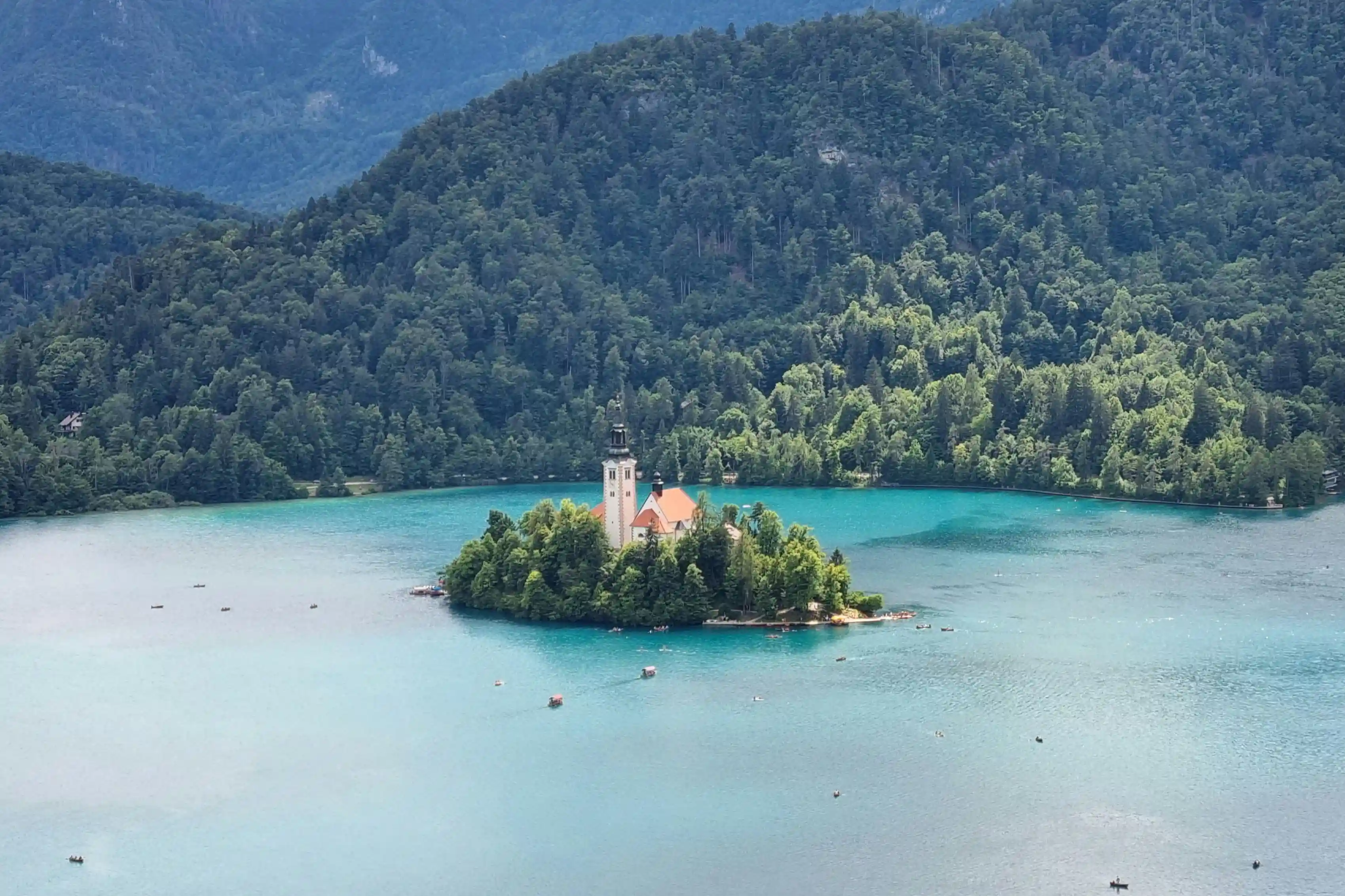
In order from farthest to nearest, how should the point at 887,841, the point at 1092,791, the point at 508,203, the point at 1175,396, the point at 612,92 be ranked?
the point at 612,92, the point at 508,203, the point at 1175,396, the point at 1092,791, the point at 887,841

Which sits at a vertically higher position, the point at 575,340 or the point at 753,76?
the point at 753,76

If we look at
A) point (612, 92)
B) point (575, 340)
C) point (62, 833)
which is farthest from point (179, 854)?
point (612, 92)

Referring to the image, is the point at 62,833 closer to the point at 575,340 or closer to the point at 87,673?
the point at 87,673

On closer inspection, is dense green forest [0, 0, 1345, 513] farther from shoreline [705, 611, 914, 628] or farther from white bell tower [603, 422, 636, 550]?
white bell tower [603, 422, 636, 550]

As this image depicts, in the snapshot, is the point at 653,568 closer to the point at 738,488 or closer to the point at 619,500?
the point at 619,500

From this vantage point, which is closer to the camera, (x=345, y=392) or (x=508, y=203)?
(x=345, y=392)

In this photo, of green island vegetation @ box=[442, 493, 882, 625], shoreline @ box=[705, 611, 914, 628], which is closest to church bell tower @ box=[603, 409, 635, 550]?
green island vegetation @ box=[442, 493, 882, 625]

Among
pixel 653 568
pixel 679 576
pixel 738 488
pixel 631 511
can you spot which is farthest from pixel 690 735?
pixel 738 488
